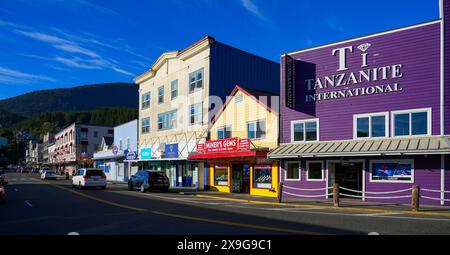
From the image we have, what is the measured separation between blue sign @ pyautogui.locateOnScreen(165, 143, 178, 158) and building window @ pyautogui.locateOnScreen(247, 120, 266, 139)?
10146 millimetres

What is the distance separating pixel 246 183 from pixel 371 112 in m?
10.3

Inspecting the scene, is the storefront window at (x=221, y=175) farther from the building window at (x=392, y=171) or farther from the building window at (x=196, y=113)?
the building window at (x=392, y=171)

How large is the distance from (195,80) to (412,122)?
1999 cm

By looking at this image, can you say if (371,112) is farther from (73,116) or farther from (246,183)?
(73,116)

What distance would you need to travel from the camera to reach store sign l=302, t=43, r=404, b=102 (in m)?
21.5

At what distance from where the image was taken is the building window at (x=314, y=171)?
23531 millimetres

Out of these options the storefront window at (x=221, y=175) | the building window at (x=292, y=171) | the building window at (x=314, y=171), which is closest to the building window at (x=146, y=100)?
the storefront window at (x=221, y=175)

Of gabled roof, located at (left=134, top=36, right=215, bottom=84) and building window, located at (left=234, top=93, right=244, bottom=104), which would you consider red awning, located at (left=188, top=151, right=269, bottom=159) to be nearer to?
building window, located at (left=234, top=93, right=244, bottom=104)

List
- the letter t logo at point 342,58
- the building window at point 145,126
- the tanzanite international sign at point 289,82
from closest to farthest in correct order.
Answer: the letter t logo at point 342,58
the tanzanite international sign at point 289,82
the building window at point 145,126

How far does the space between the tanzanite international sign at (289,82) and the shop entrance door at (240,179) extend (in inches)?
235

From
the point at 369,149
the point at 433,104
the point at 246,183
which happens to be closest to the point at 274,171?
the point at 246,183

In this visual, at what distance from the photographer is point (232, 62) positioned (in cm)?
3656

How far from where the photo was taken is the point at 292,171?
25.0 meters

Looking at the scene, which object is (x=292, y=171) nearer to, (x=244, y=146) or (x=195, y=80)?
(x=244, y=146)
